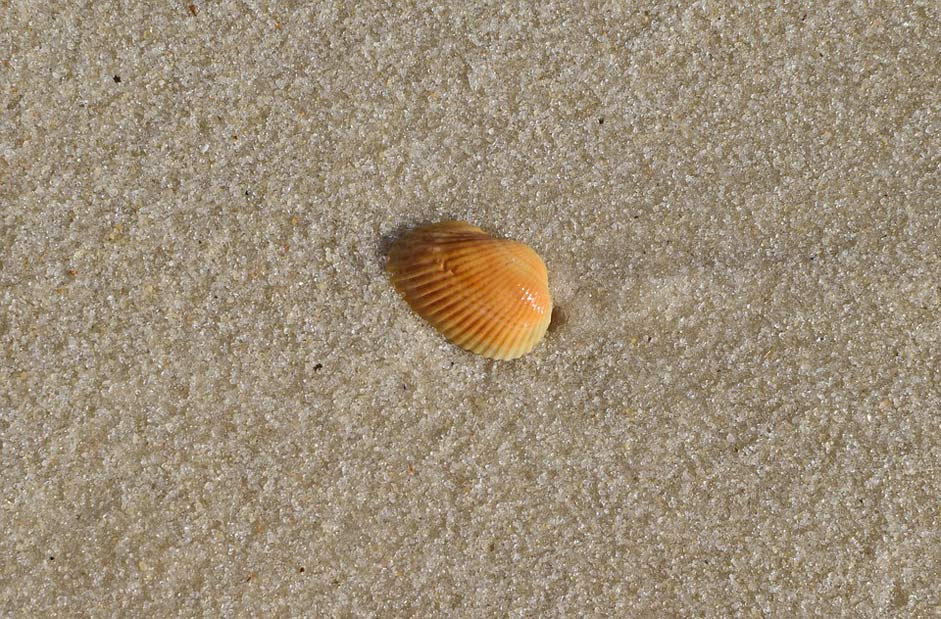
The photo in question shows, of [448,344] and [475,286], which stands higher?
[475,286]

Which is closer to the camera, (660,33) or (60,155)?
(60,155)

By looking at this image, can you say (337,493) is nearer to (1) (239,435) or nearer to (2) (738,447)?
(1) (239,435)

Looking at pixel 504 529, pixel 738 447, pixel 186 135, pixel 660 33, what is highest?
pixel 186 135

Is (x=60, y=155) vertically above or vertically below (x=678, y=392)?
above

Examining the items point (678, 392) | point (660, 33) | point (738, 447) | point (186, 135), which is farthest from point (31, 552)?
point (660, 33)

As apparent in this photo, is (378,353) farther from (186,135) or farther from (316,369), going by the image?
(186,135)
